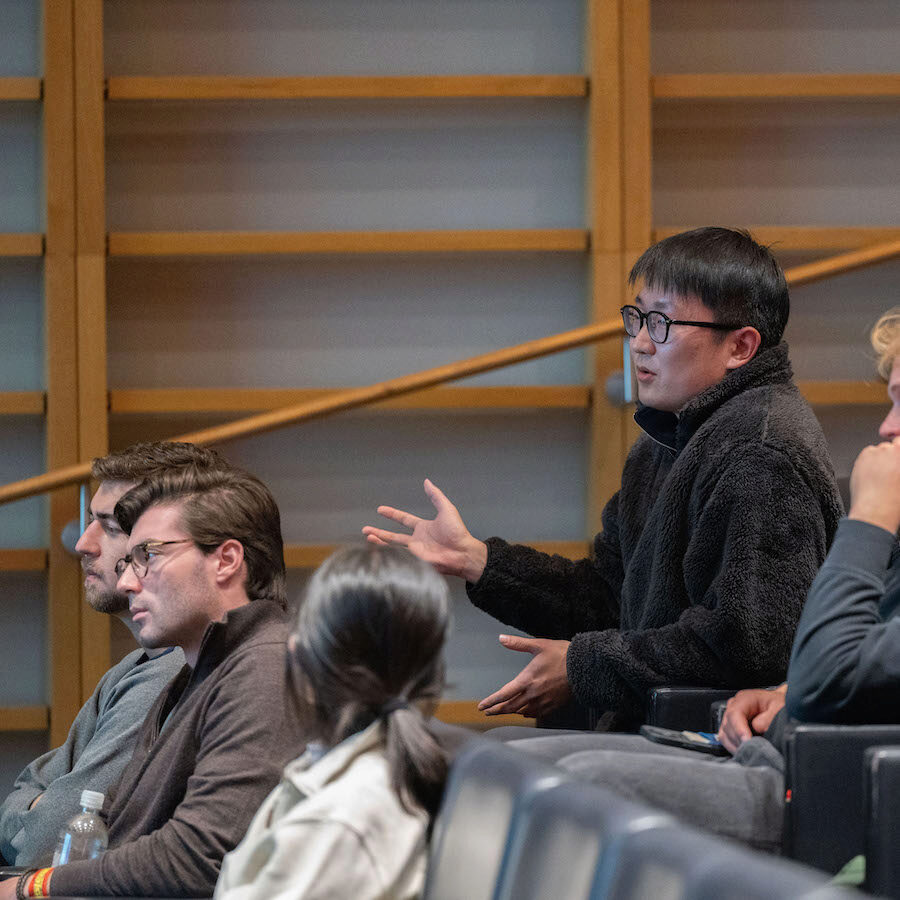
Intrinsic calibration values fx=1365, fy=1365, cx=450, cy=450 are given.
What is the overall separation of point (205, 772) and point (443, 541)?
3.35 ft

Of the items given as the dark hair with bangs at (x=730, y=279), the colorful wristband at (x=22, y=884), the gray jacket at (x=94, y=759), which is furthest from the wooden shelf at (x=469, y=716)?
Answer: the colorful wristband at (x=22, y=884)

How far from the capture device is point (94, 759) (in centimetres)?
220

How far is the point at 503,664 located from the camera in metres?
3.22

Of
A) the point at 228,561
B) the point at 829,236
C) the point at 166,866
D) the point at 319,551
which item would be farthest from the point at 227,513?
the point at 829,236

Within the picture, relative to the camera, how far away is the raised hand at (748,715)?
1.82 m

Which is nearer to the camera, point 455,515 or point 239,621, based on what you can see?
point 239,621

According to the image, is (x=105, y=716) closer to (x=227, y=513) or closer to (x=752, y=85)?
(x=227, y=513)

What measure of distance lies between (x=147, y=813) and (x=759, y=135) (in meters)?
2.79

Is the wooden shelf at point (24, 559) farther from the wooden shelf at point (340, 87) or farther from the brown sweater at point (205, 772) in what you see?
the brown sweater at point (205, 772)

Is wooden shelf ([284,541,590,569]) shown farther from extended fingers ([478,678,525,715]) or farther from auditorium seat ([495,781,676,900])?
auditorium seat ([495,781,676,900])

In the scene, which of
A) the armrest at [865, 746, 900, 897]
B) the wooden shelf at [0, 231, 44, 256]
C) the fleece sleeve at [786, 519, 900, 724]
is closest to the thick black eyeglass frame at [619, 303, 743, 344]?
the fleece sleeve at [786, 519, 900, 724]

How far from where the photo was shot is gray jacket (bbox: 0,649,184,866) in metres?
2.19

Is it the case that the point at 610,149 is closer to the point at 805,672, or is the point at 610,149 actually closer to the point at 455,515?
the point at 455,515

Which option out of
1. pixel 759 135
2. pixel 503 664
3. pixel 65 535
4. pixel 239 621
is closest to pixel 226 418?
pixel 65 535
